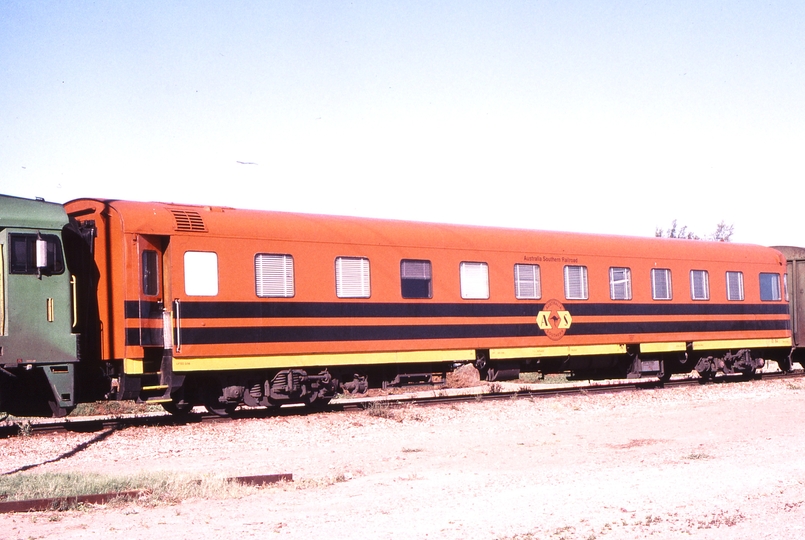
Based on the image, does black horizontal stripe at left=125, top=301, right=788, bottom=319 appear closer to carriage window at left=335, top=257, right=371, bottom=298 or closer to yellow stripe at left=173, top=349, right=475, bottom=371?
carriage window at left=335, top=257, right=371, bottom=298

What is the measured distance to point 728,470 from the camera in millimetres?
9984

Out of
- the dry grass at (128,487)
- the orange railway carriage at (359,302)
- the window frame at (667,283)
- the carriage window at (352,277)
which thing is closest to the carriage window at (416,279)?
the orange railway carriage at (359,302)

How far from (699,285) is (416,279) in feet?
28.1

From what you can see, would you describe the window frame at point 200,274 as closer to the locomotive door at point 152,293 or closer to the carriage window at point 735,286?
the locomotive door at point 152,293

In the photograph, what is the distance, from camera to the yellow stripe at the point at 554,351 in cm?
1759

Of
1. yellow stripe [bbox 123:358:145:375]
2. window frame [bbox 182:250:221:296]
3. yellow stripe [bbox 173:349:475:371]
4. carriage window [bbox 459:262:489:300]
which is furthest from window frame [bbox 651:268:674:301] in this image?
yellow stripe [bbox 123:358:145:375]

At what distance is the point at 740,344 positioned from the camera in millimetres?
22203

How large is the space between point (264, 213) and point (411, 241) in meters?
2.92

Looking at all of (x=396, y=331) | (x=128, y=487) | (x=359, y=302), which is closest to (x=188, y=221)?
(x=359, y=302)

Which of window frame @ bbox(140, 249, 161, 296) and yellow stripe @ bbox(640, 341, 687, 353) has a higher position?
window frame @ bbox(140, 249, 161, 296)

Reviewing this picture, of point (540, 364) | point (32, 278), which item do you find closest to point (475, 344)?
point (540, 364)

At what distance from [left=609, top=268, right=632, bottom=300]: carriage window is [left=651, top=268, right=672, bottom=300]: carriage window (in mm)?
819

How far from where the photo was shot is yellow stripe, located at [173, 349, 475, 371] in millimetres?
13969

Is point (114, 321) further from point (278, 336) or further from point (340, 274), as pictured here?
point (340, 274)
